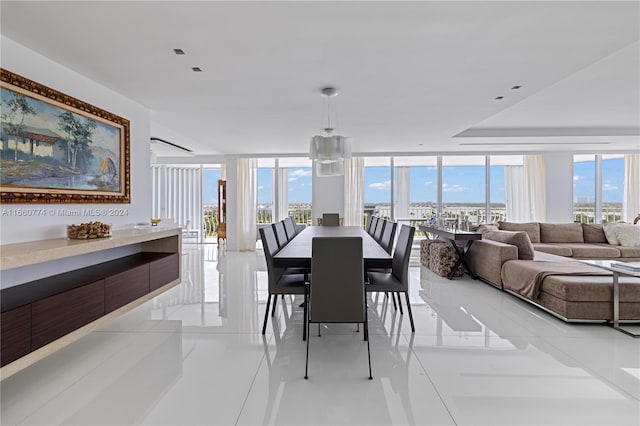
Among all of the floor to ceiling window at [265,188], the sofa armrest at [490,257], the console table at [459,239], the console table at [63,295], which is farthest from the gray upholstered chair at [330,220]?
the console table at [63,295]

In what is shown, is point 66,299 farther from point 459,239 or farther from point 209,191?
point 209,191

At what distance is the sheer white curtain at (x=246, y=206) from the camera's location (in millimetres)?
8375

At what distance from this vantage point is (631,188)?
8039 mm

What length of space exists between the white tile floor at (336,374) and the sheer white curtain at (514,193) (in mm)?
5768

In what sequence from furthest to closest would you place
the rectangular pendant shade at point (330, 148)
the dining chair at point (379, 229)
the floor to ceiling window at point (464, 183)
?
the floor to ceiling window at point (464, 183), the dining chair at point (379, 229), the rectangular pendant shade at point (330, 148)

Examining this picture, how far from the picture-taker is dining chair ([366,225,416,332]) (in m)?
2.94

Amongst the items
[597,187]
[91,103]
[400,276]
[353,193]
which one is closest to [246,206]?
[353,193]

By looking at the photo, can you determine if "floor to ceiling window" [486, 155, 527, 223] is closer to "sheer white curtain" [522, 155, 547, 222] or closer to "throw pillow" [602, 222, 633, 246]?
"sheer white curtain" [522, 155, 547, 222]

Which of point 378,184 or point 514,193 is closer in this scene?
point 514,193

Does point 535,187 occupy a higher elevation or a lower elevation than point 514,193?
higher

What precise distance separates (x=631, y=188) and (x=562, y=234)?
3581mm

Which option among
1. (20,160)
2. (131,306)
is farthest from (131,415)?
(20,160)

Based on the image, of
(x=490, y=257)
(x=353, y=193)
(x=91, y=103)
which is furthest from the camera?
(x=353, y=193)

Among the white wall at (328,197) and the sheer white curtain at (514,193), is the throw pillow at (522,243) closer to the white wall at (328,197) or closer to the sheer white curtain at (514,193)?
the white wall at (328,197)
